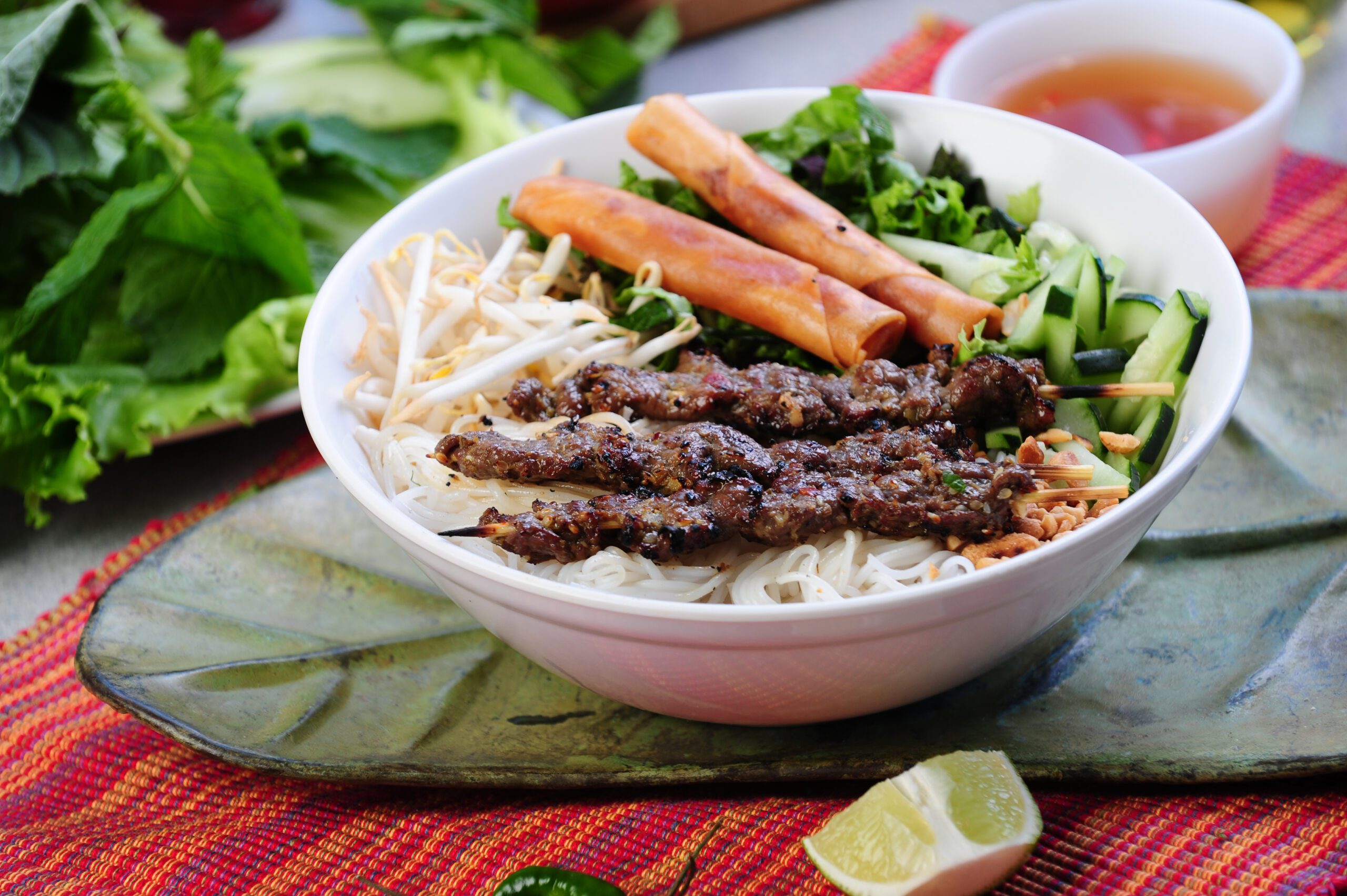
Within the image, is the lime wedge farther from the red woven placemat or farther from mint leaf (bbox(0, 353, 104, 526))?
mint leaf (bbox(0, 353, 104, 526))

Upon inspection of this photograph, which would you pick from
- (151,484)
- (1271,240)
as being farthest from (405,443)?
(1271,240)

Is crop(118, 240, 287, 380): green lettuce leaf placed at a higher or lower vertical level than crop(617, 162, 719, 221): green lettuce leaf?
lower

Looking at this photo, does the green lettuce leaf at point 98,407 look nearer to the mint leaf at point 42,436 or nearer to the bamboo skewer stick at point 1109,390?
the mint leaf at point 42,436

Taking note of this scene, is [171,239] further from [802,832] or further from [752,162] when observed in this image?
[802,832]

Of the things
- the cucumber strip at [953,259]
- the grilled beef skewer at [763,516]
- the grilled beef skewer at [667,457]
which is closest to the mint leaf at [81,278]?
the grilled beef skewer at [667,457]

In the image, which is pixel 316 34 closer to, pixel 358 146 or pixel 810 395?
pixel 358 146

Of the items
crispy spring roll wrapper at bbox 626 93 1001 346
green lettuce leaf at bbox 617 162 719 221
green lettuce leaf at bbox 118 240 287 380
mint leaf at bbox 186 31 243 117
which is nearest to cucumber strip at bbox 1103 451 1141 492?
crispy spring roll wrapper at bbox 626 93 1001 346

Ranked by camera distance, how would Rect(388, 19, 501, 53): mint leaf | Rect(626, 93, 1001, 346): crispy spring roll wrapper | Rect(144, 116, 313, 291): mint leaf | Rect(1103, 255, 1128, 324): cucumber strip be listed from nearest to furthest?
Rect(1103, 255, 1128, 324): cucumber strip
Rect(626, 93, 1001, 346): crispy spring roll wrapper
Rect(144, 116, 313, 291): mint leaf
Rect(388, 19, 501, 53): mint leaf
